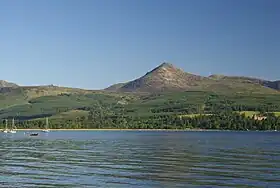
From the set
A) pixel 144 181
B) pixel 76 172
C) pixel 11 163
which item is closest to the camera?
pixel 144 181

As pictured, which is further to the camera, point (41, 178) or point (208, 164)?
point (208, 164)

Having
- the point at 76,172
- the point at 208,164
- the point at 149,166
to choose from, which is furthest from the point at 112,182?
the point at 208,164

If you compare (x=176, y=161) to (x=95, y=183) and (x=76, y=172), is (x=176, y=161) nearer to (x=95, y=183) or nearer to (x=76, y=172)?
(x=76, y=172)

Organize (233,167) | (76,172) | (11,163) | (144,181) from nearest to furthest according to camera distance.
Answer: (144,181)
(76,172)
(233,167)
(11,163)

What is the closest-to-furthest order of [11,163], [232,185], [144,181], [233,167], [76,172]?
[232,185] → [144,181] → [76,172] → [233,167] → [11,163]

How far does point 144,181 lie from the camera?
51344 millimetres

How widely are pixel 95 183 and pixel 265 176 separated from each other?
1836cm

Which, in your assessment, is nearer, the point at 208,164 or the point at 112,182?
the point at 112,182

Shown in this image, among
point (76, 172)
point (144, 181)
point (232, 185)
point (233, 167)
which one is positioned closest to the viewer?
point (232, 185)

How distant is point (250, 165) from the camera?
6700 centimetres

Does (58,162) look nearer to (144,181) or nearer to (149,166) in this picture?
(149,166)

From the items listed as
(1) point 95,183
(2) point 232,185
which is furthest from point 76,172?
(2) point 232,185

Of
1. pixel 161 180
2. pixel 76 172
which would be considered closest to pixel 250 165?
Answer: pixel 161 180

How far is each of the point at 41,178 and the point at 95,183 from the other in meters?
7.14
